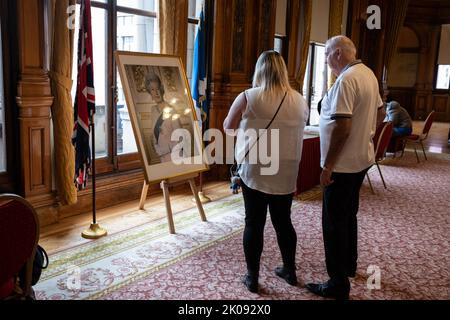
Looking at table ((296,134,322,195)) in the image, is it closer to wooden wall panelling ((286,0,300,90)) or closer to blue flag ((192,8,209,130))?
blue flag ((192,8,209,130))

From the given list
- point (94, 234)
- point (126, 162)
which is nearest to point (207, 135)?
point (126, 162)

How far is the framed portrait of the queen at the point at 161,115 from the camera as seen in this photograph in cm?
370

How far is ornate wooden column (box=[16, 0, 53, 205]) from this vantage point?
359 centimetres

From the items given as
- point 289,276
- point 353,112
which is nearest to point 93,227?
point 289,276

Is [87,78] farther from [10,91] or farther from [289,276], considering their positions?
[289,276]

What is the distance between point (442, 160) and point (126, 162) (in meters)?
6.13

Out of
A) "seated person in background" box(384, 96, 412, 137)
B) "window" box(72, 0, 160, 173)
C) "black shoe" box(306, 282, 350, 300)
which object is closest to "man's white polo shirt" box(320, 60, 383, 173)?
"black shoe" box(306, 282, 350, 300)

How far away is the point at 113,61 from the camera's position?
15.3ft

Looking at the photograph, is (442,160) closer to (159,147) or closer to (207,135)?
(207,135)

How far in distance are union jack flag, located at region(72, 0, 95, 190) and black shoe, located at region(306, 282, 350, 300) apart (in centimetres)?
223

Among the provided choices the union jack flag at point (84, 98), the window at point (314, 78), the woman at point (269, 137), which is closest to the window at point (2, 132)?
the union jack flag at point (84, 98)

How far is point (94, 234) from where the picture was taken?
375 cm

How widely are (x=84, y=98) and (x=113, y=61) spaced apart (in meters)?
1.09

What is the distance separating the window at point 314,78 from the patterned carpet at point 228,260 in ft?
A: 13.8
